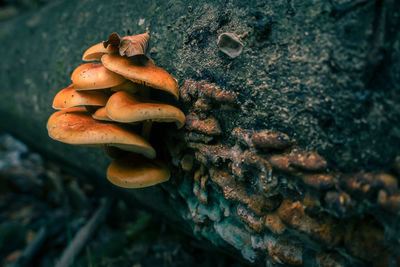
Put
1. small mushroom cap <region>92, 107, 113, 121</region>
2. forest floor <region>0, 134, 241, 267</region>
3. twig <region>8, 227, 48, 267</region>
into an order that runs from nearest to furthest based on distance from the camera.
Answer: small mushroom cap <region>92, 107, 113, 121</region> < forest floor <region>0, 134, 241, 267</region> < twig <region>8, 227, 48, 267</region>

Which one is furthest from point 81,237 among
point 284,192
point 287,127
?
point 287,127

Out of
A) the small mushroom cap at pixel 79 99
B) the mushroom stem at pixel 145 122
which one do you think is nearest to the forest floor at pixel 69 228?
the mushroom stem at pixel 145 122

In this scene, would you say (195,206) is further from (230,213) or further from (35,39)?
(35,39)

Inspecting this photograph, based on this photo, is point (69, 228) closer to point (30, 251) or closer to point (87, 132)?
point (30, 251)

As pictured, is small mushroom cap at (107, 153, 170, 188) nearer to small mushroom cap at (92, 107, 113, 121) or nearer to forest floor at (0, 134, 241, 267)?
small mushroom cap at (92, 107, 113, 121)

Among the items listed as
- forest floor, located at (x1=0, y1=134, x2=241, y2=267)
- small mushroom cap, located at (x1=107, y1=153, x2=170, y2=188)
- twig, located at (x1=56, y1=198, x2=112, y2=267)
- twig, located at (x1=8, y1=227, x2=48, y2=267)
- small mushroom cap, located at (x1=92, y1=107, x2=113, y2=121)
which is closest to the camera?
small mushroom cap, located at (x1=92, y1=107, x2=113, y2=121)

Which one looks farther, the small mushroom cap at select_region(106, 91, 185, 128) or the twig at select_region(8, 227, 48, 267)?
the twig at select_region(8, 227, 48, 267)

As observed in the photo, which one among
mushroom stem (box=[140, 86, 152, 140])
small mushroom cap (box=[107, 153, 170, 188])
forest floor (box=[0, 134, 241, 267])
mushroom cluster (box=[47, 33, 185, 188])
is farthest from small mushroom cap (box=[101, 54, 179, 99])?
forest floor (box=[0, 134, 241, 267])
